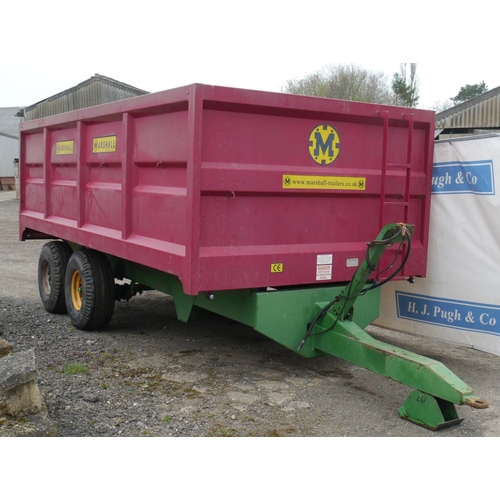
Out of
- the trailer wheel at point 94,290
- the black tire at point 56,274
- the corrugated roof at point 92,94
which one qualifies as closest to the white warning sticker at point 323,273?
the trailer wheel at point 94,290

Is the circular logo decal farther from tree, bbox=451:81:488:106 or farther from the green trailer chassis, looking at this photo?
tree, bbox=451:81:488:106

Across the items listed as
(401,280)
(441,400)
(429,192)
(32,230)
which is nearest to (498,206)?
(429,192)

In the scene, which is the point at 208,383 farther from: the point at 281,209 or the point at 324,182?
the point at 324,182

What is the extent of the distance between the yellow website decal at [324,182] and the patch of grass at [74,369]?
2077 mm

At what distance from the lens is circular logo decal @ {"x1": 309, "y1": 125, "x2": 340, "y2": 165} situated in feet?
15.0

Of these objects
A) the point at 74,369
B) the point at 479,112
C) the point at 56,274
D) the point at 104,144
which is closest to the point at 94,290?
the point at 56,274

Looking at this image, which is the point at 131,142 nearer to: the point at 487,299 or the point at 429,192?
the point at 429,192

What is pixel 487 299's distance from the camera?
16.2 feet

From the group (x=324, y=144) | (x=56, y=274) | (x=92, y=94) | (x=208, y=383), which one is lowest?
(x=208, y=383)

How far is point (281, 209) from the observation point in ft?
14.9

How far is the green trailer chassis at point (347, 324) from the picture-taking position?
386 centimetres

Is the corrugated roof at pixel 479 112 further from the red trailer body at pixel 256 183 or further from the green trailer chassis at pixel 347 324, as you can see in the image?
the green trailer chassis at pixel 347 324

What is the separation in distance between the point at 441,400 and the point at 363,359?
58 centimetres

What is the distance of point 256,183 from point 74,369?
201cm
